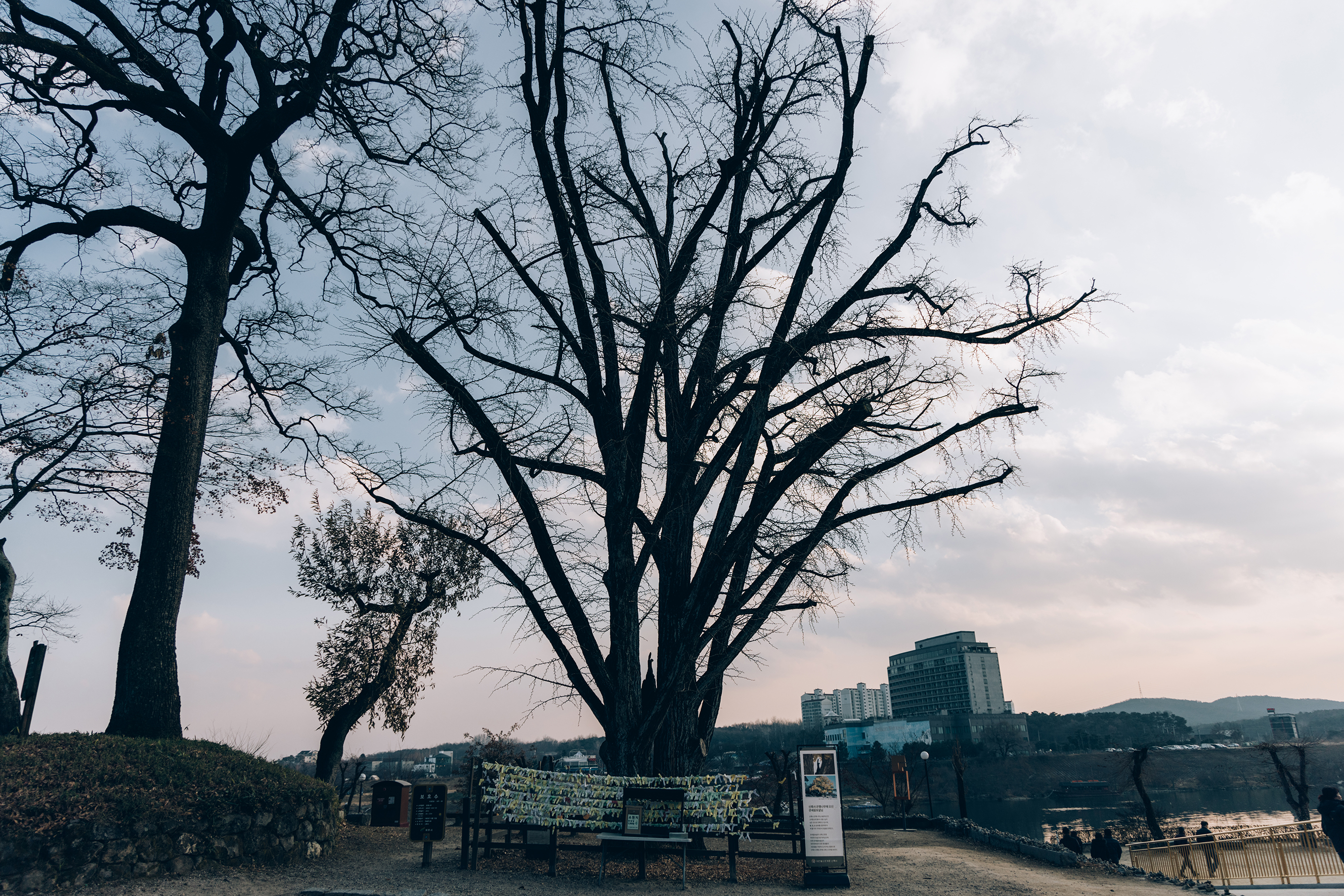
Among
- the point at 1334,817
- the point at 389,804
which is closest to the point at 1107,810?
the point at 1334,817

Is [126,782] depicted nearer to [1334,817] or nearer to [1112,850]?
[1334,817]

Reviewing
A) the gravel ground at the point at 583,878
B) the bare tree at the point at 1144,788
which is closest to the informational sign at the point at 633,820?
the gravel ground at the point at 583,878

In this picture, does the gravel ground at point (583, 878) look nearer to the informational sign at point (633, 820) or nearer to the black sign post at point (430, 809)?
the black sign post at point (430, 809)

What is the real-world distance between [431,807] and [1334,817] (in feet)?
38.5

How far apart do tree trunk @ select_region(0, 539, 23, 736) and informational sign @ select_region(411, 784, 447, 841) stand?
5.57 metres

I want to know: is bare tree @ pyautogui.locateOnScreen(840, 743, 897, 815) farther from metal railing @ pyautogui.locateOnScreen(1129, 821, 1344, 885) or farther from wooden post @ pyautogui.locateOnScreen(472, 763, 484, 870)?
wooden post @ pyautogui.locateOnScreen(472, 763, 484, 870)

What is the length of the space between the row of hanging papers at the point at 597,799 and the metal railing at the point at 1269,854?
9479mm

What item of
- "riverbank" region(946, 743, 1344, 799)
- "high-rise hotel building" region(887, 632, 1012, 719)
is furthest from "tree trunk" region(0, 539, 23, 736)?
"high-rise hotel building" region(887, 632, 1012, 719)

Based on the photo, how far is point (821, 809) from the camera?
9.54 meters

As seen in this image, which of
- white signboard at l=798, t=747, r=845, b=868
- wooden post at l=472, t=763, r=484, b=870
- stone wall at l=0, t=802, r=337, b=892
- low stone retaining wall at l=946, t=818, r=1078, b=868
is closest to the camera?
stone wall at l=0, t=802, r=337, b=892

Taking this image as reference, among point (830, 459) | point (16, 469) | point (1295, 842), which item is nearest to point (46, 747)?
point (16, 469)

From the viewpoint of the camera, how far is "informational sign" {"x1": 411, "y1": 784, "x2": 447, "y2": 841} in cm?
1068

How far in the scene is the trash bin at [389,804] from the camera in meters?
15.4

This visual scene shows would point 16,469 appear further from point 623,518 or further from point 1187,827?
point 1187,827
